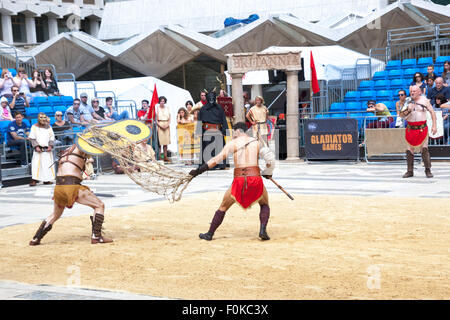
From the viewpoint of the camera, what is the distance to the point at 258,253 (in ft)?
25.5

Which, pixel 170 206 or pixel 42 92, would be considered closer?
pixel 170 206

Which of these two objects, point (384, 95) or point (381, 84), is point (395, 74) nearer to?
point (381, 84)

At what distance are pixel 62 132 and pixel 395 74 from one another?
475 inches

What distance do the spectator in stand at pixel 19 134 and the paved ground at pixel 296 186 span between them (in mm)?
1764

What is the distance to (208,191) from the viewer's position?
14.1 m

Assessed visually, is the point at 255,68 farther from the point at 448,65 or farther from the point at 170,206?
the point at 170,206

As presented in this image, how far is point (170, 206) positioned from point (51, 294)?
6.19 meters

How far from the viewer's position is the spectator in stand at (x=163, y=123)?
21.3m

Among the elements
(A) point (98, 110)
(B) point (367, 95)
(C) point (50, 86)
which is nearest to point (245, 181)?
(A) point (98, 110)

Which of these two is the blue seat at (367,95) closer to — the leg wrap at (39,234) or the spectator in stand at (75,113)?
the spectator in stand at (75,113)

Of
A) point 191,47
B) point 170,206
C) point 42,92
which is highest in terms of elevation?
point 191,47

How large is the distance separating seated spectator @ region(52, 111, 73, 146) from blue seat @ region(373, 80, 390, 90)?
10.9m

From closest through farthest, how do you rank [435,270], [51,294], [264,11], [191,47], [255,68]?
1. [51,294]
2. [435,270]
3. [255,68]
4. [191,47]
5. [264,11]
